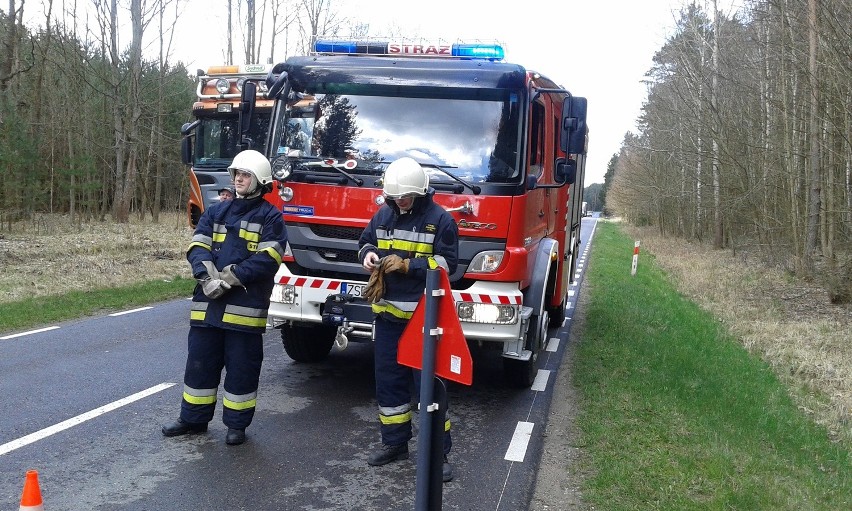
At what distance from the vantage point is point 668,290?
16.8 metres

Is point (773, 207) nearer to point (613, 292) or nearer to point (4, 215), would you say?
point (613, 292)

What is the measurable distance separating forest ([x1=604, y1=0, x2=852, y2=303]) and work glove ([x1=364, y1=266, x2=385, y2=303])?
9197 millimetres

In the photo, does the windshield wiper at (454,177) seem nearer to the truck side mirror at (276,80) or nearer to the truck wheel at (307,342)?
the truck side mirror at (276,80)

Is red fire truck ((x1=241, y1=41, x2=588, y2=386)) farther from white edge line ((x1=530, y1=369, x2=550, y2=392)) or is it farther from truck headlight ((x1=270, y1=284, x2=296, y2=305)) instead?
white edge line ((x1=530, y1=369, x2=550, y2=392))

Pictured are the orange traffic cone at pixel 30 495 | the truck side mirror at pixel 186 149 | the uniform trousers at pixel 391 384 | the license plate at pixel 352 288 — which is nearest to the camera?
the orange traffic cone at pixel 30 495

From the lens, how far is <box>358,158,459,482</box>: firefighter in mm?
4840

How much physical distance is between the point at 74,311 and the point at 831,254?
42.1 ft

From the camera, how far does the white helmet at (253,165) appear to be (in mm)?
5059

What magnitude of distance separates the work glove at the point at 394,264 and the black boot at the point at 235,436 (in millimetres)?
1558

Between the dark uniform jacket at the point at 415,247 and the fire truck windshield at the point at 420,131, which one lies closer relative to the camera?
the dark uniform jacket at the point at 415,247

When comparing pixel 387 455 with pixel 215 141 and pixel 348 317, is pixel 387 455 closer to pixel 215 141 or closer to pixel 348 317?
pixel 348 317

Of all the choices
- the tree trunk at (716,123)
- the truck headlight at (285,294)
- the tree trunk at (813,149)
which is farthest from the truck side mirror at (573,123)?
the tree trunk at (716,123)

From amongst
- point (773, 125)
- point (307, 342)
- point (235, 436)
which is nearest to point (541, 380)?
point (307, 342)

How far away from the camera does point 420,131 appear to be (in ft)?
20.6
